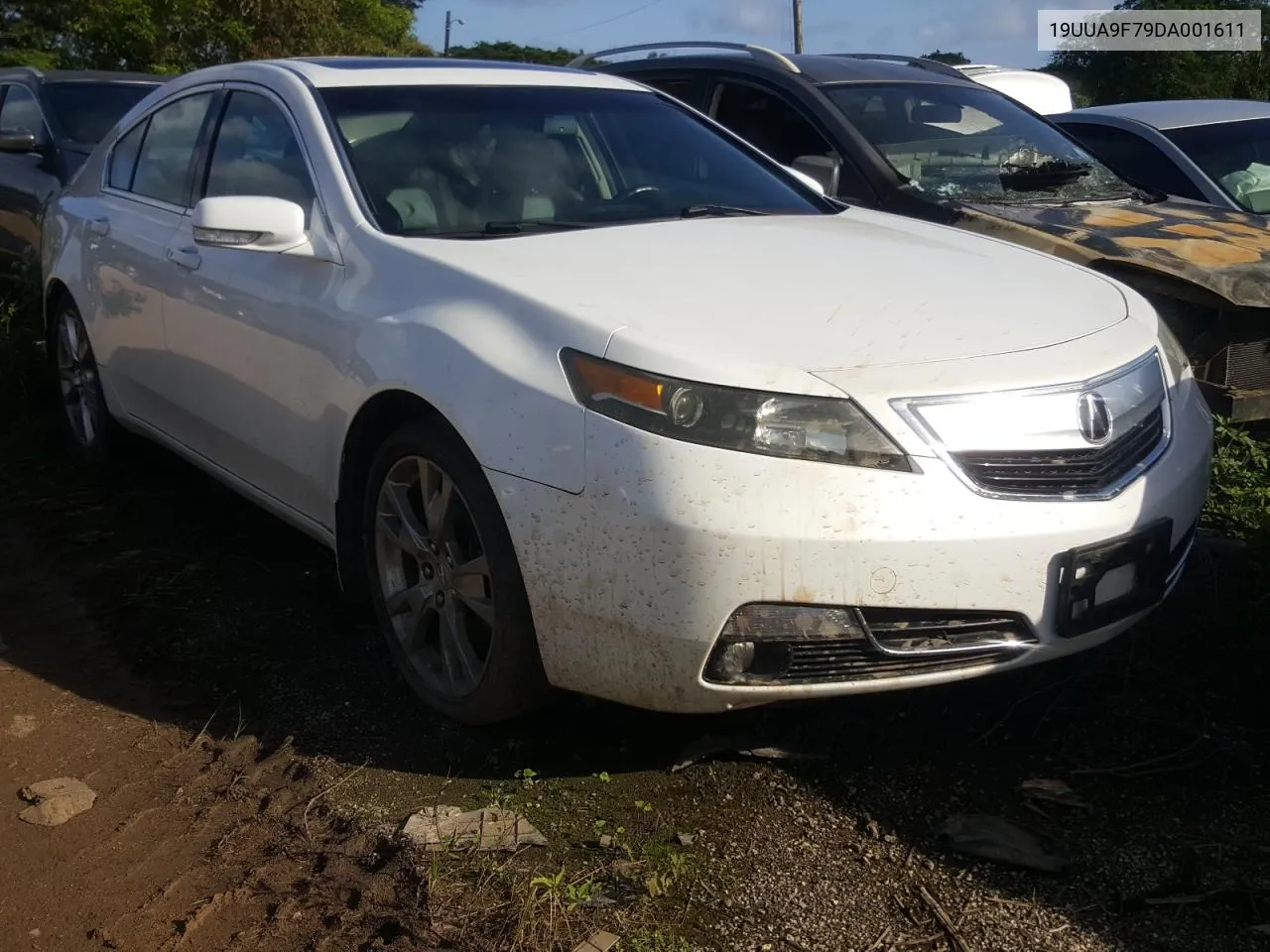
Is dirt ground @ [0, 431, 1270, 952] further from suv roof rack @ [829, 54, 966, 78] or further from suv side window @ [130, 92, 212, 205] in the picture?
suv roof rack @ [829, 54, 966, 78]

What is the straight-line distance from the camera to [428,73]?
14.0 feet

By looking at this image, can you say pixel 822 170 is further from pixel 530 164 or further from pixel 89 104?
pixel 89 104

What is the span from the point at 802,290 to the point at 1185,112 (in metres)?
5.24

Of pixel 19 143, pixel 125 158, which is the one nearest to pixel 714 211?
pixel 125 158

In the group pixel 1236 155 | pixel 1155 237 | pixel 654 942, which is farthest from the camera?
pixel 1236 155

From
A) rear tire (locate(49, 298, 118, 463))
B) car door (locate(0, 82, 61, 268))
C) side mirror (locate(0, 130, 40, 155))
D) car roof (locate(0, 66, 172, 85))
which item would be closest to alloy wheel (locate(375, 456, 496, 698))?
rear tire (locate(49, 298, 118, 463))

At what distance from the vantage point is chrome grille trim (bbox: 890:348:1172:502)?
9.01 ft

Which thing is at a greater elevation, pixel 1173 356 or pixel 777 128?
pixel 777 128

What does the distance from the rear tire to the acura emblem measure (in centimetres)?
379

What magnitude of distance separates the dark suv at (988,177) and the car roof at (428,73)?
1.18 meters

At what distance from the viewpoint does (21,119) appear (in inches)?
366

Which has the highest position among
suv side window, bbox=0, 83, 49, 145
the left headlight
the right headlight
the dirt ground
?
suv side window, bbox=0, 83, 49, 145

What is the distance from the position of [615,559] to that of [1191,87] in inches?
952

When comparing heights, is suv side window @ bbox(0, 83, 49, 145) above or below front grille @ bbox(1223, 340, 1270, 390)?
above
